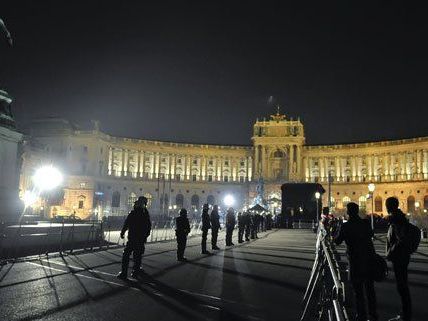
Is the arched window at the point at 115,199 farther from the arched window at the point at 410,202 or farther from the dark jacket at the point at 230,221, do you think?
the dark jacket at the point at 230,221

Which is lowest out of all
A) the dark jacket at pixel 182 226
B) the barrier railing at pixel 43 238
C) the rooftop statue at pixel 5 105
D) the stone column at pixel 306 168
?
the barrier railing at pixel 43 238

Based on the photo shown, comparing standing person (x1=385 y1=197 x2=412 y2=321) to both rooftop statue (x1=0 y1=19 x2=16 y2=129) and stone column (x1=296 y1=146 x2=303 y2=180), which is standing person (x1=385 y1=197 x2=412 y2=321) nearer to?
rooftop statue (x1=0 y1=19 x2=16 y2=129)

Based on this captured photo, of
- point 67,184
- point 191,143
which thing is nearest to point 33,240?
point 67,184

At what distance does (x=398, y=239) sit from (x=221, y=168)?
345 feet

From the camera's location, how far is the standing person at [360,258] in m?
7.30

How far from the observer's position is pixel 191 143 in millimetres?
112688

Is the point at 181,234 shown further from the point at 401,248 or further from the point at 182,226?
the point at 401,248

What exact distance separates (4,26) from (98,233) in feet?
36.1

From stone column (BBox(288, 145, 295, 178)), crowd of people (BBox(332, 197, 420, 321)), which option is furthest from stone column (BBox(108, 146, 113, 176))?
crowd of people (BBox(332, 197, 420, 321))

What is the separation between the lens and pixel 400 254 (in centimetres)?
742

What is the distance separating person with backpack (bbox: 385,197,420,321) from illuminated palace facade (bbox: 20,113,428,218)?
83.3 metres

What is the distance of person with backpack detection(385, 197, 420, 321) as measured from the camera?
7.26 m

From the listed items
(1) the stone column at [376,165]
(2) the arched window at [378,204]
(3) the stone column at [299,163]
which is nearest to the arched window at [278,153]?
(3) the stone column at [299,163]

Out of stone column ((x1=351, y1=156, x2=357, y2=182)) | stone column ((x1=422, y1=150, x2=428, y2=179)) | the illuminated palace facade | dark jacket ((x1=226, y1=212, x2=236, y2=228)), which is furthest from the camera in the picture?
stone column ((x1=351, y1=156, x2=357, y2=182))
